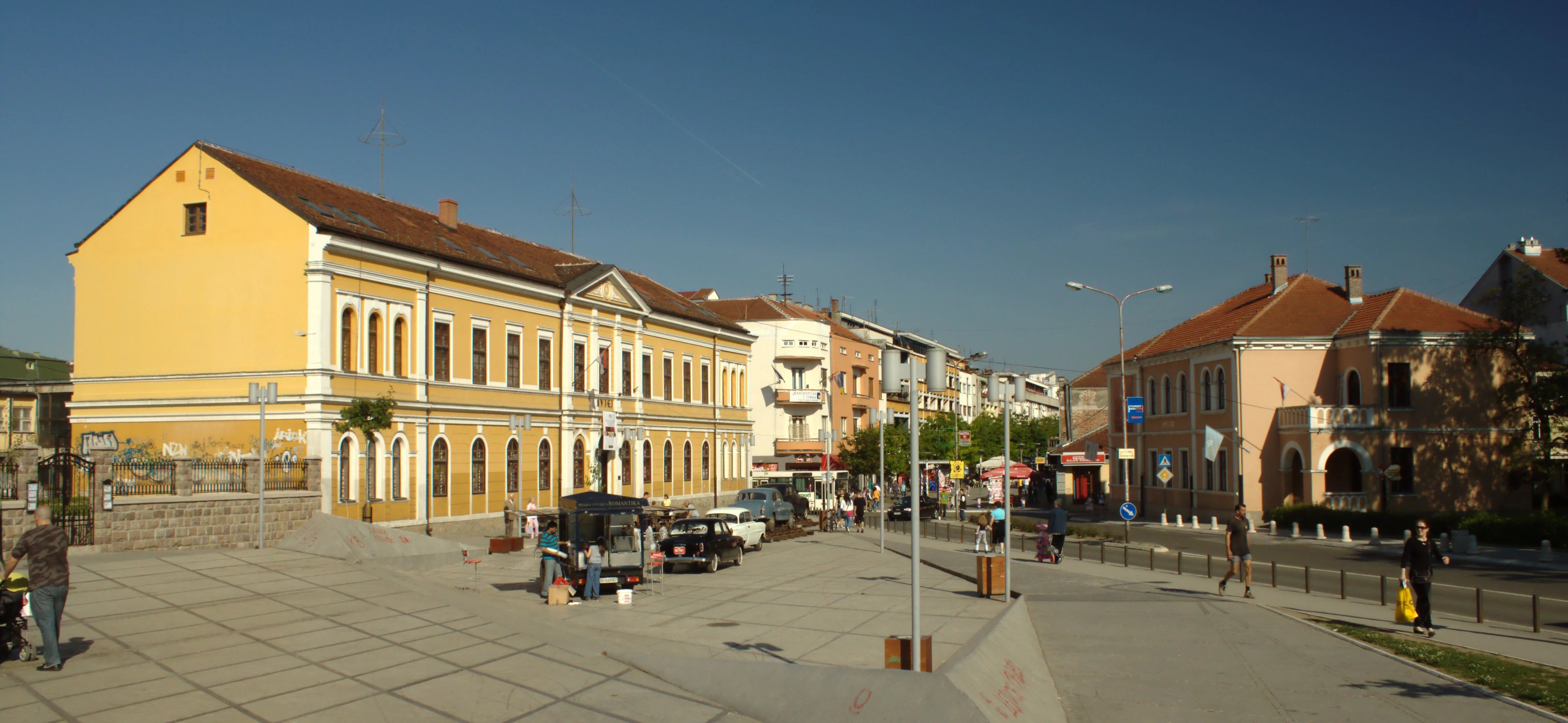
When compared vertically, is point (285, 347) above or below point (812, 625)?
above

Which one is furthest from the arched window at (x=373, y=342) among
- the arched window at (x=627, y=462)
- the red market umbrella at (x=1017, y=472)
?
the red market umbrella at (x=1017, y=472)

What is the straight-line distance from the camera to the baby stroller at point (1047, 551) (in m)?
28.6

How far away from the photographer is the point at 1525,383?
42.6 meters

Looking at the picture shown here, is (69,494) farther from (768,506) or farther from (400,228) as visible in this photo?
(768,506)

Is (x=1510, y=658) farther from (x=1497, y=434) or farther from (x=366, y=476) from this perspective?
(x=1497, y=434)

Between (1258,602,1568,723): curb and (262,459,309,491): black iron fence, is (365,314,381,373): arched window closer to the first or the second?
(262,459,309,491): black iron fence

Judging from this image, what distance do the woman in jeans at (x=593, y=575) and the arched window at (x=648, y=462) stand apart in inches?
1174

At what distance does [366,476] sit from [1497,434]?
44.9 metres

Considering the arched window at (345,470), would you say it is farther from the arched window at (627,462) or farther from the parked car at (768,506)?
the arched window at (627,462)

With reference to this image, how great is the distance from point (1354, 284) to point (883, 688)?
46503mm

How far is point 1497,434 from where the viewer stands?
44625mm

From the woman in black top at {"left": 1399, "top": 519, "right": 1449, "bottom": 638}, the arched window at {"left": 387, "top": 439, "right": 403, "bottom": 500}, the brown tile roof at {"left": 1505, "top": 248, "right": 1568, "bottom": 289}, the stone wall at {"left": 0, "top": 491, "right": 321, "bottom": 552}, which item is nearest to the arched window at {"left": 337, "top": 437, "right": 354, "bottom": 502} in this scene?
the arched window at {"left": 387, "top": 439, "right": 403, "bottom": 500}

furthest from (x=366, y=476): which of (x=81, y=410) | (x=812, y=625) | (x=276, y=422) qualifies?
(x=812, y=625)

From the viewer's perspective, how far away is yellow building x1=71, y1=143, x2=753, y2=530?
31844mm
